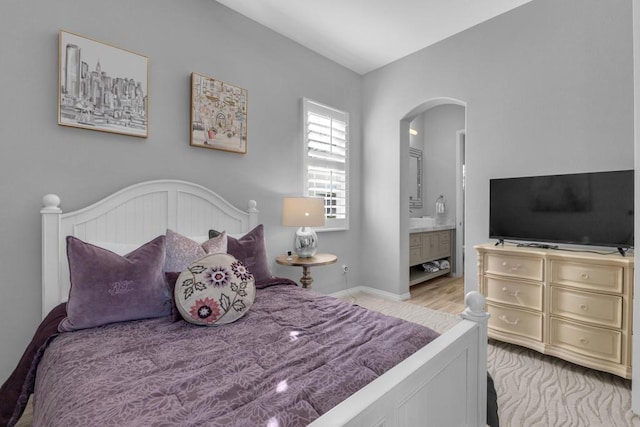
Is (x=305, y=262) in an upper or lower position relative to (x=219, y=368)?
upper

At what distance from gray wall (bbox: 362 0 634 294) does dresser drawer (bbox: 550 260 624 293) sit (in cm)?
79

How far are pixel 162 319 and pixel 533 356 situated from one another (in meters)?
2.64

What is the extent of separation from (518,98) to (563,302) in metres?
1.74

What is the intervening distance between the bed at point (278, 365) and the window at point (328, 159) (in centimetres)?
167

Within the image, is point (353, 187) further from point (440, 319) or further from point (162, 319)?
point (162, 319)

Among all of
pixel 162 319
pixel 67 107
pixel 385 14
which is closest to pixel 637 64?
pixel 385 14

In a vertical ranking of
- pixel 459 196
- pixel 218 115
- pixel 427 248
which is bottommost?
pixel 427 248

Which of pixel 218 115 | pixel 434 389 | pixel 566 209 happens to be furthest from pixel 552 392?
pixel 218 115

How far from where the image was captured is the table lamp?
2846 mm

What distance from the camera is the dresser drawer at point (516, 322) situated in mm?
2356

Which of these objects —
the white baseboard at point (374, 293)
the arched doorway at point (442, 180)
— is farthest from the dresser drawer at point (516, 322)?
the arched doorway at point (442, 180)

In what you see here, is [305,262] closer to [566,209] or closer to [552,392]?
[552,392]

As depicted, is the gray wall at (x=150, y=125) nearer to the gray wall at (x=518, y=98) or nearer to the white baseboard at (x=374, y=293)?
the white baseboard at (x=374, y=293)

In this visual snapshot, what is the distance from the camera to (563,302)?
2229 mm
